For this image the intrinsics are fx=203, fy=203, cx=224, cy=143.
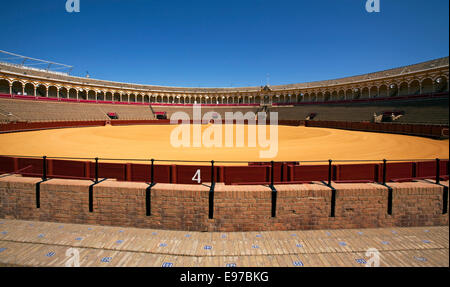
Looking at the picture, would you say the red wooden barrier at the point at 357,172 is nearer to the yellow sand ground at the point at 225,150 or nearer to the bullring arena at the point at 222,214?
the bullring arena at the point at 222,214

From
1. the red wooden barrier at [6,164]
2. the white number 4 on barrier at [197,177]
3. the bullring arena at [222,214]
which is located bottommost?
the bullring arena at [222,214]

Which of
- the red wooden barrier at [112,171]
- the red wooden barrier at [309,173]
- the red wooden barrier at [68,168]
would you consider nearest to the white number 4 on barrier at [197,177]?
the red wooden barrier at [112,171]

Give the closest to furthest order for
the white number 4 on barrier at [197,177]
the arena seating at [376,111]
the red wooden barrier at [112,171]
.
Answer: the white number 4 on barrier at [197,177] → the red wooden barrier at [112,171] → the arena seating at [376,111]

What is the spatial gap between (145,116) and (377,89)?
5488 centimetres

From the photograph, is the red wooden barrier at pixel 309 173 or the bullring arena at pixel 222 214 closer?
the bullring arena at pixel 222 214

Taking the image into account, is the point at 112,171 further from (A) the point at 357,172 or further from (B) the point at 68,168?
(A) the point at 357,172

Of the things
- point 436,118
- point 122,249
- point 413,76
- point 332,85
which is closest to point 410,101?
point 413,76

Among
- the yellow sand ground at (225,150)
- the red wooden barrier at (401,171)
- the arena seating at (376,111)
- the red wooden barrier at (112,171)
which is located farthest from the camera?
the arena seating at (376,111)

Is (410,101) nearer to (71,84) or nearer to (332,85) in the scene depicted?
(332,85)

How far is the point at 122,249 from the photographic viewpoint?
15.0 feet

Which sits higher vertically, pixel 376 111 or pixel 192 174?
pixel 376 111

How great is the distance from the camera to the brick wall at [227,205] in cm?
552

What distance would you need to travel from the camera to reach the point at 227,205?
217 inches

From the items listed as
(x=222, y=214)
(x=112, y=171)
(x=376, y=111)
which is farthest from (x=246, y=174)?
(x=376, y=111)
